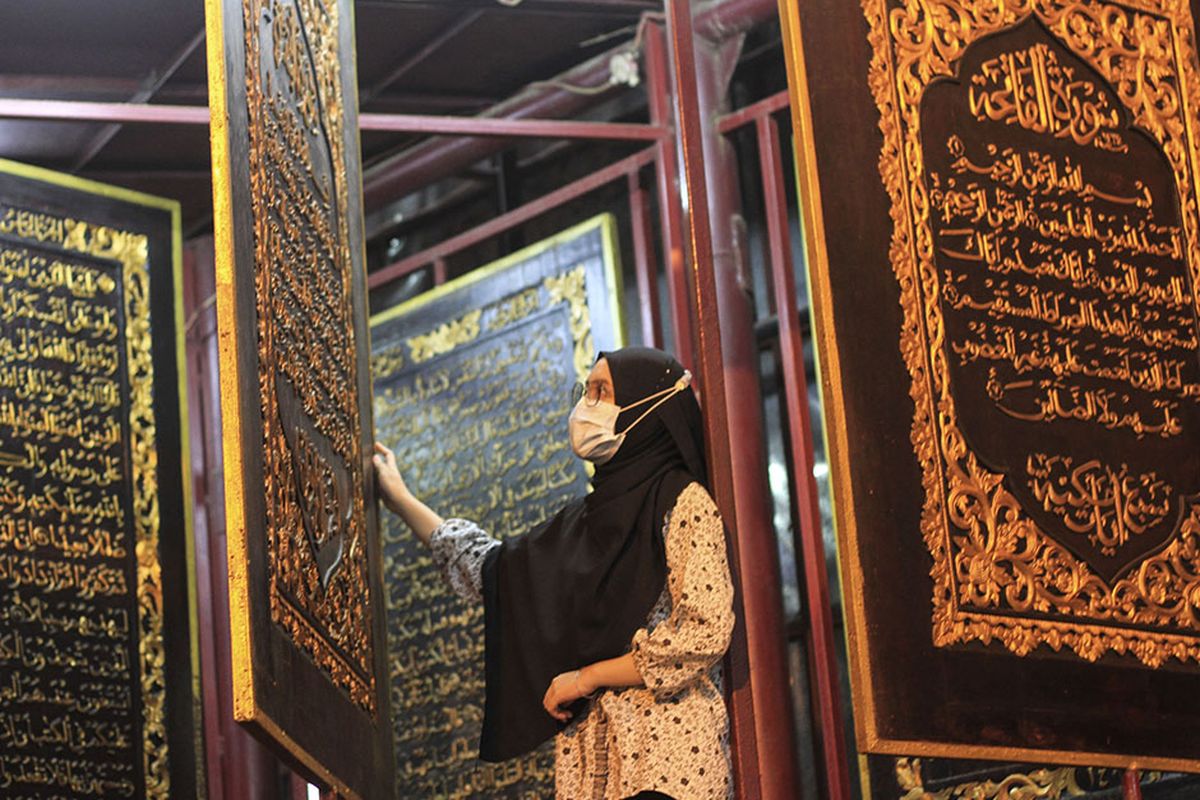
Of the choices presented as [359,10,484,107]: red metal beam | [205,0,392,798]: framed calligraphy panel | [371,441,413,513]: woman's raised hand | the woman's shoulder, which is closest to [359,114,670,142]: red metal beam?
[359,10,484,107]: red metal beam

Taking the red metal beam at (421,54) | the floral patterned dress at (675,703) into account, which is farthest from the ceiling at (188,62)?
the floral patterned dress at (675,703)

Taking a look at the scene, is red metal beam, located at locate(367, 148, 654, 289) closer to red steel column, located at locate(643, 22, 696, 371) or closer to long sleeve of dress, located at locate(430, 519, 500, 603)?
red steel column, located at locate(643, 22, 696, 371)

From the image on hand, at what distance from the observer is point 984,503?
3801 mm

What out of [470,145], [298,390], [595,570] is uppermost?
[470,145]

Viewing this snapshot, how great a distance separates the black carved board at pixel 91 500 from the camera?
530 cm

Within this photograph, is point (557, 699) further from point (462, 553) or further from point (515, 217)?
point (515, 217)

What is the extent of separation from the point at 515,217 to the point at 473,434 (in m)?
0.65

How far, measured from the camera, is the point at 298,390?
3520 millimetres

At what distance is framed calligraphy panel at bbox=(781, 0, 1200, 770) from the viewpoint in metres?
3.65

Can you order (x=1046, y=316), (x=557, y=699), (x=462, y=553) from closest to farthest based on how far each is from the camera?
(x=557, y=699), (x=1046, y=316), (x=462, y=553)

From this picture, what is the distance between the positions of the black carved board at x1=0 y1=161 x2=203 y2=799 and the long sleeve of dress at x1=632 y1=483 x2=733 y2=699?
2.24 metres

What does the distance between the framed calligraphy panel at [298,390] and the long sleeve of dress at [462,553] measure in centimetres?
14

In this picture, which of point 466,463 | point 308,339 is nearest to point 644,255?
point 466,463

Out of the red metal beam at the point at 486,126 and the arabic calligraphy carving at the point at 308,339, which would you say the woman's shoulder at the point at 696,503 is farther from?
the red metal beam at the point at 486,126
